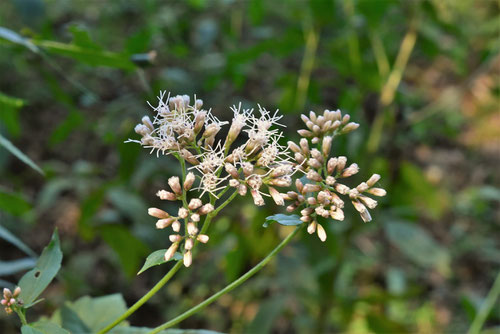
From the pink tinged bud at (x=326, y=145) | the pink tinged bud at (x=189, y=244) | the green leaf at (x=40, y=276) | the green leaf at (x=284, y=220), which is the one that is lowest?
the green leaf at (x=40, y=276)

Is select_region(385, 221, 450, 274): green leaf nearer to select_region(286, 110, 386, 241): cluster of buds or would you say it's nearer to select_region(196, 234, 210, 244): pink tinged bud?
select_region(286, 110, 386, 241): cluster of buds

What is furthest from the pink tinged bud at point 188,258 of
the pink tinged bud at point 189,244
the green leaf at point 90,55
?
the green leaf at point 90,55

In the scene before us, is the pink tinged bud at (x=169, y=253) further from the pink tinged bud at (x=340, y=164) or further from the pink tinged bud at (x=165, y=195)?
the pink tinged bud at (x=340, y=164)

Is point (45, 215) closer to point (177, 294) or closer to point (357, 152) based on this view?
point (177, 294)

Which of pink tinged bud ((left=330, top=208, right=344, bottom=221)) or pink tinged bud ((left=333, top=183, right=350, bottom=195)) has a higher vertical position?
pink tinged bud ((left=333, top=183, right=350, bottom=195))

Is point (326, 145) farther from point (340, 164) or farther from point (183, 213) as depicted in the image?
point (183, 213)

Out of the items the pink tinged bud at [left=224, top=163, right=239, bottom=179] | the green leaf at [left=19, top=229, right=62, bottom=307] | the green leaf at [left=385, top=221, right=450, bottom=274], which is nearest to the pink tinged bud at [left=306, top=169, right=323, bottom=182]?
the pink tinged bud at [left=224, top=163, right=239, bottom=179]

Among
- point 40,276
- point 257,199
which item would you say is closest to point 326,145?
point 257,199
